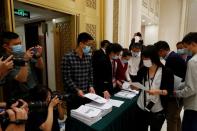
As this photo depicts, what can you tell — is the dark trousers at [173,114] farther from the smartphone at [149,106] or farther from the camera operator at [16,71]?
the camera operator at [16,71]

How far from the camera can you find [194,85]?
1721 millimetres

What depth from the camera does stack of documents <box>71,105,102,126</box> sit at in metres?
1.63

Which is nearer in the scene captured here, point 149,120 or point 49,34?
point 149,120

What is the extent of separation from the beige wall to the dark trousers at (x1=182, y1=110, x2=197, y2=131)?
223cm

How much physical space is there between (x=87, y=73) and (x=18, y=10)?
5.16ft

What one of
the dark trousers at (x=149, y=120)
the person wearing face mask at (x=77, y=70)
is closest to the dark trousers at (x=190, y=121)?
the dark trousers at (x=149, y=120)

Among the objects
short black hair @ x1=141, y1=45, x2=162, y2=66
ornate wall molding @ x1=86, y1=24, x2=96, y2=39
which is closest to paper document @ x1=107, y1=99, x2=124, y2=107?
short black hair @ x1=141, y1=45, x2=162, y2=66

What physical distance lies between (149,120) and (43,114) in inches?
39.8

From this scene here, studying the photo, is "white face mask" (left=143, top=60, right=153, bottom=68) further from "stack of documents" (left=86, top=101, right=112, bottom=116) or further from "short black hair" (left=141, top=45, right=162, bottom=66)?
"stack of documents" (left=86, top=101, right=112, bottom=116)

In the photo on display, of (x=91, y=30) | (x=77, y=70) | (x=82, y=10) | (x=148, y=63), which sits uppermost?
(x=82, y=10)

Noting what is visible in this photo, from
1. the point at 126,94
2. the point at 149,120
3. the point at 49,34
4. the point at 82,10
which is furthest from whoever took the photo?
the point at 49,34

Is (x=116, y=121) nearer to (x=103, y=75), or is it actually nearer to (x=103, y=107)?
(x=103, y=107)

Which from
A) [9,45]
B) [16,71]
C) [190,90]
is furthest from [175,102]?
[9,45]

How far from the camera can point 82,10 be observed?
347 cm
